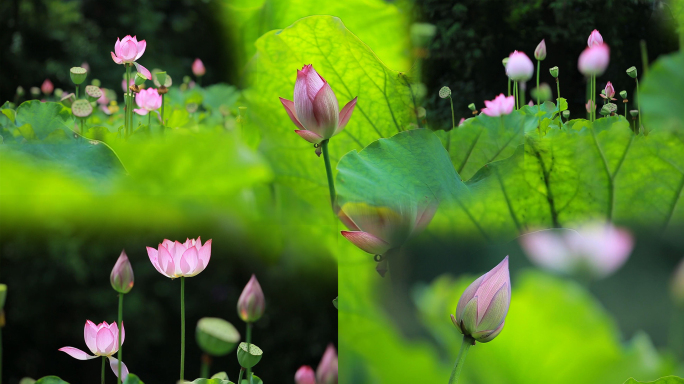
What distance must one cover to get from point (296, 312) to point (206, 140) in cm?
26

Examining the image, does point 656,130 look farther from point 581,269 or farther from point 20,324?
point 20,324

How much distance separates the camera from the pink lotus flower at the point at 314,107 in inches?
22.5

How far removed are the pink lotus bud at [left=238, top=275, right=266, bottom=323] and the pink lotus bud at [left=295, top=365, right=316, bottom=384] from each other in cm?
10

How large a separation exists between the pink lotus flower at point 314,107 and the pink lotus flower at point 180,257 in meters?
0.18

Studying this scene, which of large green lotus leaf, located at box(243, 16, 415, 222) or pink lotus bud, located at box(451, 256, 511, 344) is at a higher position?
large green lotus leaf, located at box(243, 16, 415, 222)

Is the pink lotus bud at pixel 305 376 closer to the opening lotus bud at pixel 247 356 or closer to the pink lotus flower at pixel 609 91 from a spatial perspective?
the opening lotus bud at pixel 247 356

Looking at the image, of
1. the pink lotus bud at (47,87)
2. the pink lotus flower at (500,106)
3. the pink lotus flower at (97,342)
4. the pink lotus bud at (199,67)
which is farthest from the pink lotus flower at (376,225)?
the pink lotus bud at (47,87)

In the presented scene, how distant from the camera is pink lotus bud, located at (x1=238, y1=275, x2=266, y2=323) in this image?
63 cm

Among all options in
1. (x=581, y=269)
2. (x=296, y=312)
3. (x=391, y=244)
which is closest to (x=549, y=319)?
(x=581, y=269)

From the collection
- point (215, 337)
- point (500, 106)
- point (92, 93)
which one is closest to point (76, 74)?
point (92, 93)

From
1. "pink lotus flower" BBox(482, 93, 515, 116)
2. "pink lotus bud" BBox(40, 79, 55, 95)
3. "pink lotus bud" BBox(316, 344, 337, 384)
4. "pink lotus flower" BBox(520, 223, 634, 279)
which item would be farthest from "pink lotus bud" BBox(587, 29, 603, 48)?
"pink lotus bud" BBox(40, 79, 55, 95)

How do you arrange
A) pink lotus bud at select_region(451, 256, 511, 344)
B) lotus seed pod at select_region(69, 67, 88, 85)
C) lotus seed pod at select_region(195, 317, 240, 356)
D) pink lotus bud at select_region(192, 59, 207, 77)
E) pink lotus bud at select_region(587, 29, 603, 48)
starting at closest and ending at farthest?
pink lotus bud at select_region(451, 256, 511, 344)
lotus seed pod at select_region(195, 317, 240, 356)
pink lotus bud at select_region(587, 29, 603, 48)
lotus seed pod at select_region(69, 67, 88, 85)
pink lotus bud at select_region(192, 59, 207, 77)

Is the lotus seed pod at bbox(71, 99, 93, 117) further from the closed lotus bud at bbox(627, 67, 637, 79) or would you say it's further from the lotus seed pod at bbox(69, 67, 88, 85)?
the closed lotus bud at bbox(627, 67, 637, 79)

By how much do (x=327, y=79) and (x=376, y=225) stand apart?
0.24 metres
